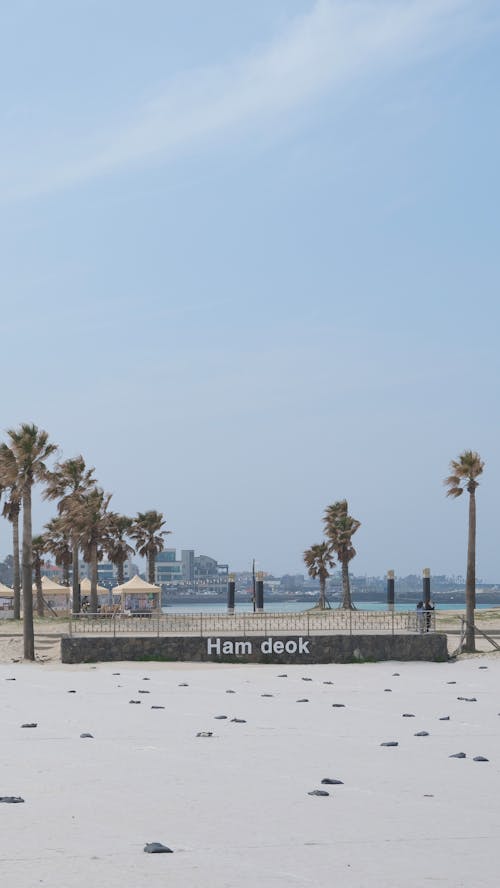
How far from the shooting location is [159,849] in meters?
11.0

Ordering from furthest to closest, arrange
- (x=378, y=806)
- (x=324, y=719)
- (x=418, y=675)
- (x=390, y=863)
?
(x=418, y=675), (x=324, y=719), (x=378, y=806), (x=390, y=863)

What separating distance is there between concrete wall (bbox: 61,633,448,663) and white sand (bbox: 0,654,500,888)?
35.8 feet

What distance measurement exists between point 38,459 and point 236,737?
23.8 metres

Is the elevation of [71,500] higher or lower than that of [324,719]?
higher

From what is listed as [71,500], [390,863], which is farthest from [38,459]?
[390,863]

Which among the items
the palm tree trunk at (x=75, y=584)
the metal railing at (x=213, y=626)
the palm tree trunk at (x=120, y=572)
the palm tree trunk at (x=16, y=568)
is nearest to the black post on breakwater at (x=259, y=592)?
the palm tree trunk at (x=75, y=584)

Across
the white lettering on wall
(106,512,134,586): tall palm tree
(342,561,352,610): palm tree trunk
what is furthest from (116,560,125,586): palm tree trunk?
the white lettering on wall

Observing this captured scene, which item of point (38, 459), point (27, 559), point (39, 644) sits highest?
point (38, 459)

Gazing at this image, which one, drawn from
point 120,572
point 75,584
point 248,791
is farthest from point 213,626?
point 120,572

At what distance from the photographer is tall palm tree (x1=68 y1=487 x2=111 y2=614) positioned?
65938 millimetres

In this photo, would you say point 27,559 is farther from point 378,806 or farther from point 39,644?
point 378,806

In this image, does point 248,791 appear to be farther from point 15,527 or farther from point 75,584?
point 15,527

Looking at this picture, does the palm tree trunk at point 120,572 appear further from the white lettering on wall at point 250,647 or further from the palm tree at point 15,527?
the white lettering on wall at point 250,647

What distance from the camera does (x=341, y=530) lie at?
90.4 metres
